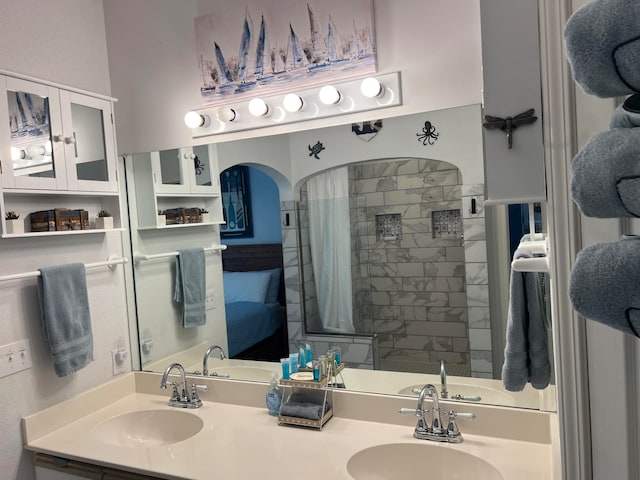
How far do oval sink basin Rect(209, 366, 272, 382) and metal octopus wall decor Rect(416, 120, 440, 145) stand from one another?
1153mm

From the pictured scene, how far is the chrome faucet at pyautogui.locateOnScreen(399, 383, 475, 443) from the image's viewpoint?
5.50ft

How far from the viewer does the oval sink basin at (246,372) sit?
2.13 metres

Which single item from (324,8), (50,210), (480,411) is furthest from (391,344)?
(50,210)

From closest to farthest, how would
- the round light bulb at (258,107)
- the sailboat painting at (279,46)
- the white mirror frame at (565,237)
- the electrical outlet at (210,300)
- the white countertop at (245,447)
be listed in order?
the white mirror frame at (565,237)
the white countertop at (245,447)
the sailboat painting at (279,46)
the round light bulb at (258,107)
the electrical outlet at (210,300)

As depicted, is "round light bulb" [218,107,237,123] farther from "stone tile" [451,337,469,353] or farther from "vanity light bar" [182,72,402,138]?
"stone tile" [451,337,469,353]

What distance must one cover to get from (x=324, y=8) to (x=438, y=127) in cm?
65

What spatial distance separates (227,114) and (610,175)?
1.92 meters

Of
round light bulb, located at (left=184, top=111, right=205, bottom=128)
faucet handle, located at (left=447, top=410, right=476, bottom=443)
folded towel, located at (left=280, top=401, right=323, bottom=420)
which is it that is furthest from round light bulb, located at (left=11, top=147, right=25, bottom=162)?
faucet handle, located at (left=447, top=410, right=476, bottom=443)

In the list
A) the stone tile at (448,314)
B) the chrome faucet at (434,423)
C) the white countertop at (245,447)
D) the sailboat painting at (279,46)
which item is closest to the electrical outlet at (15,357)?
the white countertop at (245,447)

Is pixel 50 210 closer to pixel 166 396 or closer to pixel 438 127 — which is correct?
pixel 166 396

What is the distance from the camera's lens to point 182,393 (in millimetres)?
2178

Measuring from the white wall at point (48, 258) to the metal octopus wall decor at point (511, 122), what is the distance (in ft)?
5.91

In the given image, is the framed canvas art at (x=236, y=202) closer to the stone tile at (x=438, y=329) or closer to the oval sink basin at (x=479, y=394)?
the stone tile at (x=438, y=329)

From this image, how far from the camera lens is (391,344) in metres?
1.86
